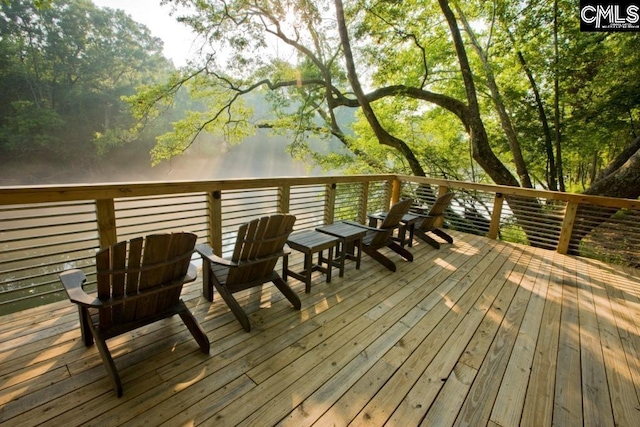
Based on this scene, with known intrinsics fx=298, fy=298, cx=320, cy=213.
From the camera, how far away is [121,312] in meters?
1.64

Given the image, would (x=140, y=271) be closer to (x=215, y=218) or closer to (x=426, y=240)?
(x=215, y=218)

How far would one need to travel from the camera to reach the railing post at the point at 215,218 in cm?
306

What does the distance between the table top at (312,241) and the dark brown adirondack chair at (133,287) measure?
1.10 metres

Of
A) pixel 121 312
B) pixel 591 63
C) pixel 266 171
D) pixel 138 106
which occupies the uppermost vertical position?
pixel 591 63

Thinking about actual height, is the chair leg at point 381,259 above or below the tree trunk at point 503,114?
below

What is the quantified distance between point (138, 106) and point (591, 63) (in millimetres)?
10769

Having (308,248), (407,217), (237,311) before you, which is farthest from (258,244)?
(407,217)

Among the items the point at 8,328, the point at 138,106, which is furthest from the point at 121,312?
the point at 138,106

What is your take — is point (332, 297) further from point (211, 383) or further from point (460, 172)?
point (460, 172)

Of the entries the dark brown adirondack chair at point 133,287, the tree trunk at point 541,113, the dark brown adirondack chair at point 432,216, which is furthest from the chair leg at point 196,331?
the tree trunk at point 541,113

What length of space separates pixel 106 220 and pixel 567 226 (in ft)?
18.2

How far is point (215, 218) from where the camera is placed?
123 inches

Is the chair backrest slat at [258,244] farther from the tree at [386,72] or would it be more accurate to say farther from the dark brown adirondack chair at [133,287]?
the tree at [386,72]

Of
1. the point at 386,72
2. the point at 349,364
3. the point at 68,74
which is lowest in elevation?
the point at 349,364
